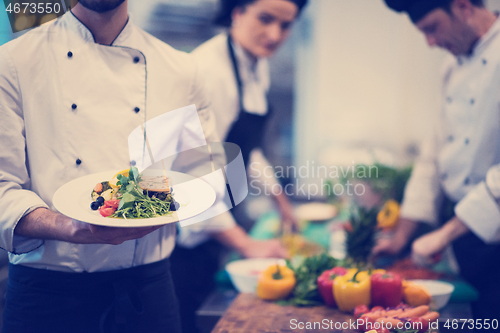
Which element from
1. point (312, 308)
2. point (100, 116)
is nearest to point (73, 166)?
point (100, 116)

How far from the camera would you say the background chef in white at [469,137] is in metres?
1.36

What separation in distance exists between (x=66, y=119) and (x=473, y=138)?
Answer: 1.40m

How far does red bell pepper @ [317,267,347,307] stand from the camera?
1201 mm

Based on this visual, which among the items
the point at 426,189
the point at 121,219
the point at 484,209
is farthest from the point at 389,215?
the point at 121,219

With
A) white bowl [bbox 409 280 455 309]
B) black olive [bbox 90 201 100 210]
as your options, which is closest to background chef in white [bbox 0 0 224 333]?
black olive [bbox 90 201 100 210]

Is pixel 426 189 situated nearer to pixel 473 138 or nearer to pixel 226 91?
pixel 473 138

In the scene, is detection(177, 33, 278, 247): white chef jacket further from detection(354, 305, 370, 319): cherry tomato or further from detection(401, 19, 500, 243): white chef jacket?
detection(401, 19, 500, 243): white chef jacket

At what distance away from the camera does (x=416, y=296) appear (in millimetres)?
1179

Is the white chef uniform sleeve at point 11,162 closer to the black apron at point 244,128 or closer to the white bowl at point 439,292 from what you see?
the black apron at point 244,128

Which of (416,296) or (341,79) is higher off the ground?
(341,79)

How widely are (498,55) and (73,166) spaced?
1483mm

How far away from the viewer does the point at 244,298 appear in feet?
4.33

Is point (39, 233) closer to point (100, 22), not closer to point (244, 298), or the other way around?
point (100, 22)

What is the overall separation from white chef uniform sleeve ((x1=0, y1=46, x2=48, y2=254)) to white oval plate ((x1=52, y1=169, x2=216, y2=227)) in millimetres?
127
